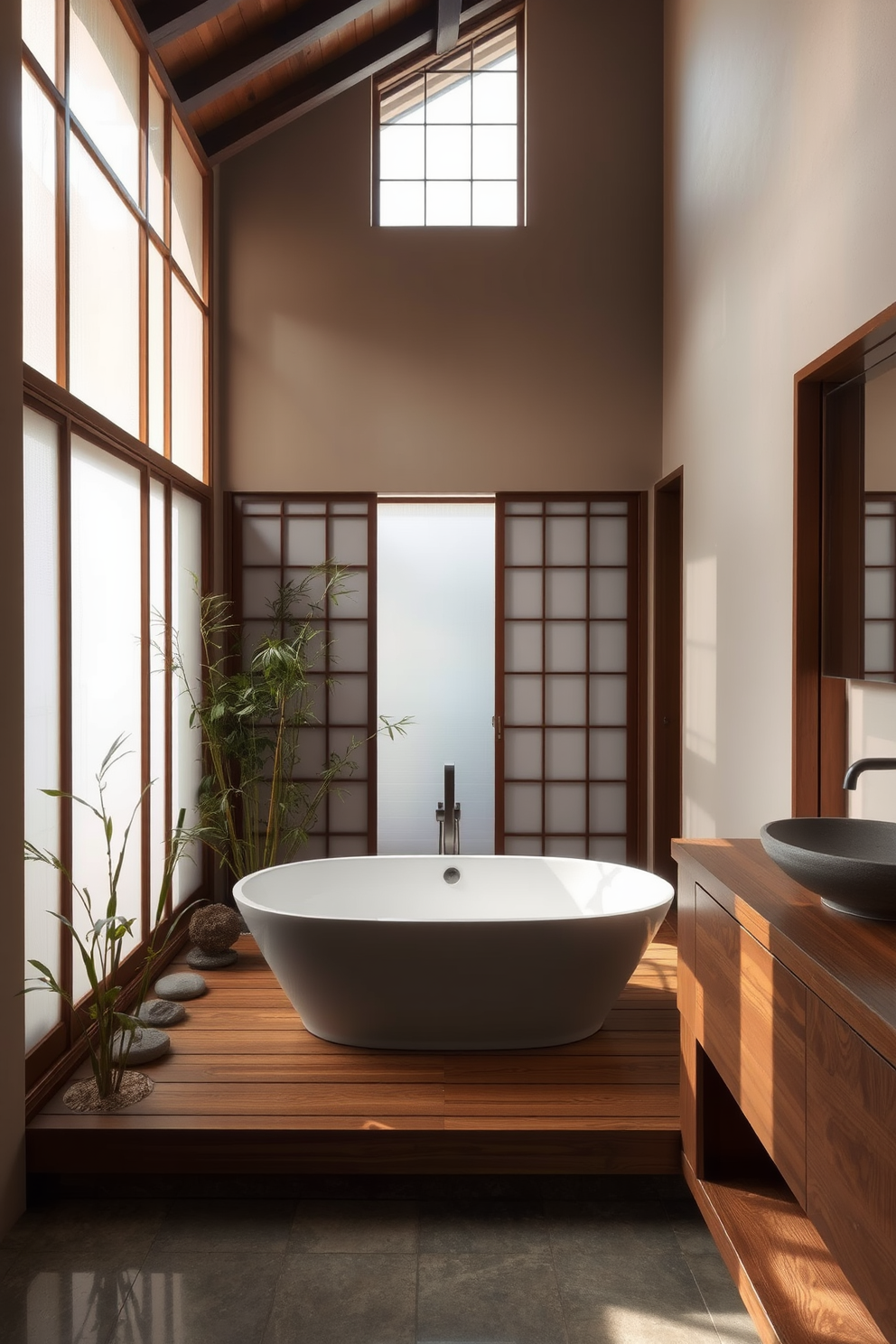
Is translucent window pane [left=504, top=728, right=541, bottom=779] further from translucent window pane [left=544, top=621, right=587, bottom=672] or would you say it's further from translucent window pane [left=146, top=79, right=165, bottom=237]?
translucent window pane [left=146, top=79, right=165, bottom=237]

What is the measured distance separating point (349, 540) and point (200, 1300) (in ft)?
11.4

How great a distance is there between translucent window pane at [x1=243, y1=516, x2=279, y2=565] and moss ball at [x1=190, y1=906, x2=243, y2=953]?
5.96ft

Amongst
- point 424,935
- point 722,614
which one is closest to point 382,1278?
point 424,935

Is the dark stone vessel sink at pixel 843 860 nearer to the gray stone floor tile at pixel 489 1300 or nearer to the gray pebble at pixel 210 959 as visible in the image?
the gray stone floor tile at pixel 489 1300

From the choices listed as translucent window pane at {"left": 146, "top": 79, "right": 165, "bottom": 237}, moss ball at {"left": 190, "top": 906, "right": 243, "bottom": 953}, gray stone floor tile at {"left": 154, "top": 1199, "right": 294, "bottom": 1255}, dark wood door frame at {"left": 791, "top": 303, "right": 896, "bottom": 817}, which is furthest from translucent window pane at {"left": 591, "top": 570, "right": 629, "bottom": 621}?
gray stone floor tile at {"left": 154, "top": 1199, "right": 294, "bottom": 1255}

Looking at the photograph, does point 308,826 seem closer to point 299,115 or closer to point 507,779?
point 507,779

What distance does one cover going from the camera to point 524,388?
4863 millimetres

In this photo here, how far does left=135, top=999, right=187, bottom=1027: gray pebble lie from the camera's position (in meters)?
3.29

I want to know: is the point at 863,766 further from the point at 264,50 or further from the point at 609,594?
the point at 264,50

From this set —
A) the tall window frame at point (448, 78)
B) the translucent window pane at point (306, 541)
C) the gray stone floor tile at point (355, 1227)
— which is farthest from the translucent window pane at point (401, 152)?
the gray stone floor tile at point (355, 1227)

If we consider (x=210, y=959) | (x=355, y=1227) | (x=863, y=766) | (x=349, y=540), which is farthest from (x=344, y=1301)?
(x=349, y=540)

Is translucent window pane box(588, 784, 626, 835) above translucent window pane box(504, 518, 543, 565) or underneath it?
underneath

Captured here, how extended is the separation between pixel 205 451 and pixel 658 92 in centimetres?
281

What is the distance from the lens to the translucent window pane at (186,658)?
4.26 metres
